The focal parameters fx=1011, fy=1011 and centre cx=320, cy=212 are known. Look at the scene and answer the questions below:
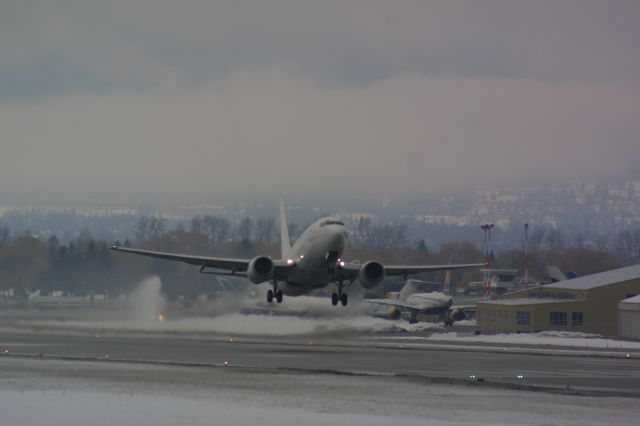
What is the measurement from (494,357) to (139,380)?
999 inches

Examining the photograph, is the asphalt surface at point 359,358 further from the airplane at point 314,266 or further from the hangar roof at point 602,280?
the hangar roof at point 602,280

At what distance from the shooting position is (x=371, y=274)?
2509 inches

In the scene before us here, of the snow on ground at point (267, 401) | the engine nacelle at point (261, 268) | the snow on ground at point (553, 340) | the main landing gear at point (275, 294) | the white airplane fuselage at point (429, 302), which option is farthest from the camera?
the white airplane fuselage at point (429, 302)

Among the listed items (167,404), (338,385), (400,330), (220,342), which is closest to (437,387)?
(338,385)

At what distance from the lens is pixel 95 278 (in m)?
135

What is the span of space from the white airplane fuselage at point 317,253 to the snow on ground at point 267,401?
15.9 meters

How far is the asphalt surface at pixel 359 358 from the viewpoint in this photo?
46.6 meters

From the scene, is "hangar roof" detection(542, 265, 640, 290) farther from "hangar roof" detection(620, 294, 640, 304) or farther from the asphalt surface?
the asphalt surface

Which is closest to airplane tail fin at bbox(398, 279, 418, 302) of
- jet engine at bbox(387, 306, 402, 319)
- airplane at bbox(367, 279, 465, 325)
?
airplane at bbox(367, 279, 465, 325)

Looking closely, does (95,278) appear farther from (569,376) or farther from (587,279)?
(569,376)

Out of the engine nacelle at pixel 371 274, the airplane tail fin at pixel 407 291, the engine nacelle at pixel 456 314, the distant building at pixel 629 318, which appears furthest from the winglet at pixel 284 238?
the engine nacelle at pixel 456 314

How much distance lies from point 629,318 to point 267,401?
6856 cm

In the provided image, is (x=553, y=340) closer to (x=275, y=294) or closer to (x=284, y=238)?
(x=284, y=238)

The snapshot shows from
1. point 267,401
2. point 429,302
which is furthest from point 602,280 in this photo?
point 267,401
